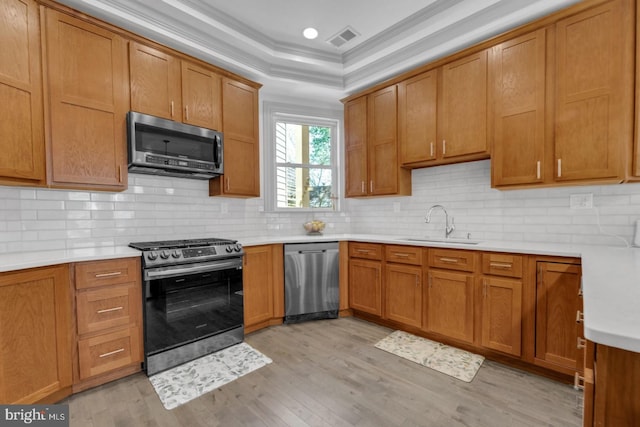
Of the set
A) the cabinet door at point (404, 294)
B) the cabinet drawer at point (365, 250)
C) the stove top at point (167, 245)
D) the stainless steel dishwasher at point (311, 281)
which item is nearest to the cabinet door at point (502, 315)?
the cabinet door at point (404, 294)

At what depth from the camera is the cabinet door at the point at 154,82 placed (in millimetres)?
2502

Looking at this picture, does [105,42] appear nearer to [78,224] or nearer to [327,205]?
[78,224]

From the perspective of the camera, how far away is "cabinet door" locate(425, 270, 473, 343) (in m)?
2.54

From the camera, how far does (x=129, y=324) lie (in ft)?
7.25

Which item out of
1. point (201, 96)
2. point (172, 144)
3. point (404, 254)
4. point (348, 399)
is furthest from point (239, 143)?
point (348, 399)

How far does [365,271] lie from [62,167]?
9.38ft

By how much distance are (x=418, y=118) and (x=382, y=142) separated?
0.49m

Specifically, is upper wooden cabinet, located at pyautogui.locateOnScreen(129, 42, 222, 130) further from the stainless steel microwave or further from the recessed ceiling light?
the recessed ceiling light

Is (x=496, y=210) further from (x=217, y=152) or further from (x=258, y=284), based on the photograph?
(x=217, y=152)

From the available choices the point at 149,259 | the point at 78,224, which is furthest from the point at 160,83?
the point at 149,259

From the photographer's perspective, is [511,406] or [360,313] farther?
[360,313]

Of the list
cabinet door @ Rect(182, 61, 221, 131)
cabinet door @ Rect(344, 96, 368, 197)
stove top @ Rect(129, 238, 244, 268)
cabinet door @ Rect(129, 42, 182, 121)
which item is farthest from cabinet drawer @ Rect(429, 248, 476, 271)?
cabinet door @ Rect(129, 42, 182, 121)

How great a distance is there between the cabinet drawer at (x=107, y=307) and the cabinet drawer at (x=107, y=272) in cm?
5

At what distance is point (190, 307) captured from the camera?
2.45m
